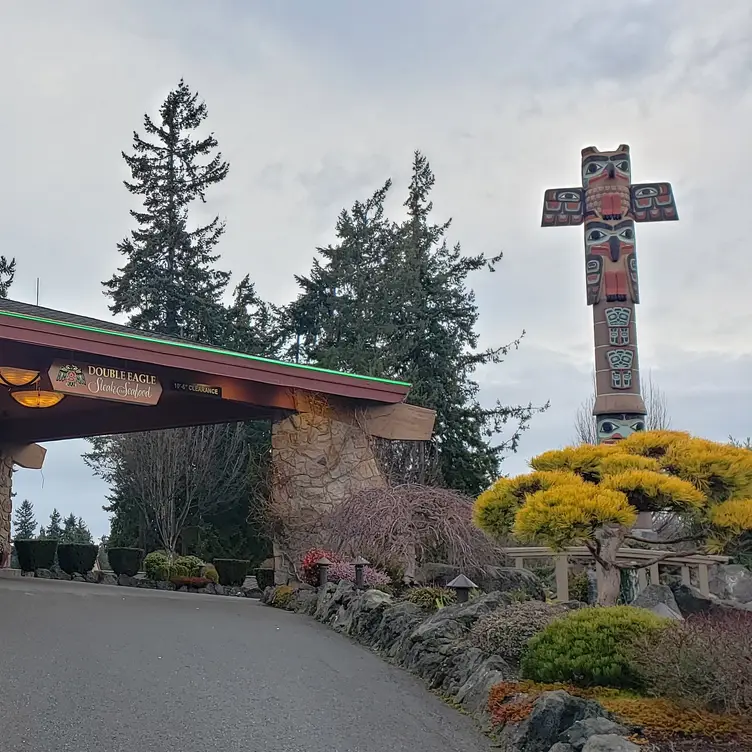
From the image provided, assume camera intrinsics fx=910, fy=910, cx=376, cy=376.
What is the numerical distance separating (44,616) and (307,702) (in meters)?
4.49

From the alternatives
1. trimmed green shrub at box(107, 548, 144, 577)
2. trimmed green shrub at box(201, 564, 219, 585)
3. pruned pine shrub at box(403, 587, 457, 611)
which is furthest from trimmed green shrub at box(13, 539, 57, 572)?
pruned pine shrub at box(403, 587, 457, 611)

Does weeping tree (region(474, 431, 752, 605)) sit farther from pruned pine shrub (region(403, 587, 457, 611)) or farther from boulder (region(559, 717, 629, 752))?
boulder (region(559, 717, 629, 752))

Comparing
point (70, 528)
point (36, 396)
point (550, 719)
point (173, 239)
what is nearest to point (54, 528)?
point (70, 528)

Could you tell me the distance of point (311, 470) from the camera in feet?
48.3

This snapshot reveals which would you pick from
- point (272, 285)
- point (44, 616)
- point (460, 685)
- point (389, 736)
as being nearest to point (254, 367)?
point (44, 616)

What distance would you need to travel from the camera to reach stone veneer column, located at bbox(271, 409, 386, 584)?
47.7ft

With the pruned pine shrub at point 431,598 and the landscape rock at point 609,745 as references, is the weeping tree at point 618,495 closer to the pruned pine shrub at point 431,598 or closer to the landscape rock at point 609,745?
the pruned pine shrub at point 431,598

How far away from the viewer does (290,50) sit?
1209cm

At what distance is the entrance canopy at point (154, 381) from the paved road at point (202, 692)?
3780mm

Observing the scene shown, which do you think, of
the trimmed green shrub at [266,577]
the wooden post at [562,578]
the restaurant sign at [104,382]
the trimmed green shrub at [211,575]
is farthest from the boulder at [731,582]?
the restaurant sign at [104,382]

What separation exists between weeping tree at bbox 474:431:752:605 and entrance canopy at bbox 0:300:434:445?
5972 millimetres

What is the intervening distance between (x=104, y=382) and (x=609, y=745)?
997 cm

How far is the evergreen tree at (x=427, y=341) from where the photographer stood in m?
23.3

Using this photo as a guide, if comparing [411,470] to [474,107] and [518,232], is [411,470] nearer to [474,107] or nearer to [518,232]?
[518,232]
